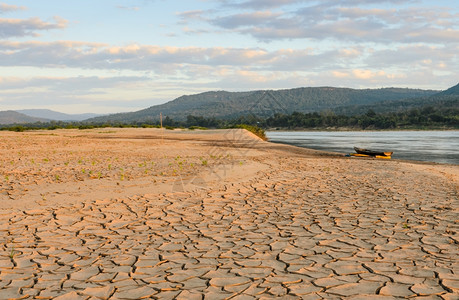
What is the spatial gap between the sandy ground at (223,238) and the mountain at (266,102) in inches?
4510

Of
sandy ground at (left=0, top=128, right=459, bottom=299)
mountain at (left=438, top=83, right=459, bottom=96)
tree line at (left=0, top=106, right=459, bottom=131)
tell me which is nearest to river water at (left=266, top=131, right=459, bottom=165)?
sandy ground at (left=0, top=128, right=459, bottom=299)

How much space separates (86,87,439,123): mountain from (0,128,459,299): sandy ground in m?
115

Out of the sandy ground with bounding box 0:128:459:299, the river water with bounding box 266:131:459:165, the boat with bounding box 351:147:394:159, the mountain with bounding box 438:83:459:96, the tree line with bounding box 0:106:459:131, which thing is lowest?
the river water with bounding box 266:131:459:165

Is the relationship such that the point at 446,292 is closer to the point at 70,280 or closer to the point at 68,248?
the point at 70,280

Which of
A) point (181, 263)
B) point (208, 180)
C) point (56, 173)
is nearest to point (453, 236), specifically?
point (181, 263)

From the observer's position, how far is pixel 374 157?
2308 cm

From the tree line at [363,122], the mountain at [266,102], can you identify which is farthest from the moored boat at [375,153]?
the mountain at [266,102]

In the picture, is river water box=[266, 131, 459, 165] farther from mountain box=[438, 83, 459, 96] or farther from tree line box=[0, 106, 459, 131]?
mountain box=[438, 83, 459, 96]

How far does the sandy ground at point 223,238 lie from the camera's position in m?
4.12

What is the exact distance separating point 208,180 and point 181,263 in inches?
246

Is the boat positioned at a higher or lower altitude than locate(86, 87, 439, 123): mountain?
lower

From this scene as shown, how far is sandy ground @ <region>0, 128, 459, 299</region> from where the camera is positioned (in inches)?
162

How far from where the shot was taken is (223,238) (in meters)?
5.88

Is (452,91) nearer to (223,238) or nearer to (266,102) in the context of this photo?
(266,102)
